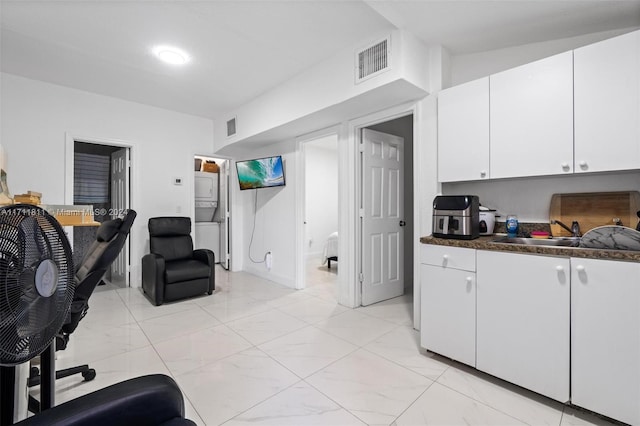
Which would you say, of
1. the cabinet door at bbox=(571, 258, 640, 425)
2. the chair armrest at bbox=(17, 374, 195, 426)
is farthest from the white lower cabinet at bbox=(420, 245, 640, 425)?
the chair armrest at bbox=(17, 374, 195, 426)

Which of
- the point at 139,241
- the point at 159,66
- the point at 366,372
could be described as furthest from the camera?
the point at 139,241

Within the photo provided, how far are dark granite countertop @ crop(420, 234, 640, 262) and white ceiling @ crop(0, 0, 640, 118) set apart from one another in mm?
1525

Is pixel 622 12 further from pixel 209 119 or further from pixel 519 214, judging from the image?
pixel 209 119

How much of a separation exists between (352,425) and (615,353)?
135cm

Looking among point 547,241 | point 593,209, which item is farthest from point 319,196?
point 593,209

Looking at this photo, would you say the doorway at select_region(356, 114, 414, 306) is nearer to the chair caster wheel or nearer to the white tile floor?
the white tile floor

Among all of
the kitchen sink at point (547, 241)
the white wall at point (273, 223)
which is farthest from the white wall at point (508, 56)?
the white wall at point (273, 223)

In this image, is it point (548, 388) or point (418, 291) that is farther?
point (418, 291)

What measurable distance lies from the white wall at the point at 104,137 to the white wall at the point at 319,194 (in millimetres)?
2264

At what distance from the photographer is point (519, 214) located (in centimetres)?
229

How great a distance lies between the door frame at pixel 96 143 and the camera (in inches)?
142

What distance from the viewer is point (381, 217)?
3.47 m

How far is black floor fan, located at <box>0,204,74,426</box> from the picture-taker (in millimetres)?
722

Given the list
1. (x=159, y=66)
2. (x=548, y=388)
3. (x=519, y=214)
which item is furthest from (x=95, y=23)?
(x=548, y=388)
